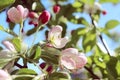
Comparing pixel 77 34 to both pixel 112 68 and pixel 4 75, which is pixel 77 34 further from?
pixel 4 75

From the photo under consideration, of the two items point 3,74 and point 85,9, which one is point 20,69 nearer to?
point 3,74

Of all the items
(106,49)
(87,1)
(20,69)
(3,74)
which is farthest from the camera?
(87,1)

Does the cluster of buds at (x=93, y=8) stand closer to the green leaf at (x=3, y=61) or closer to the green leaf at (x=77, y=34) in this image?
the green leaf at (x=77, y=34)

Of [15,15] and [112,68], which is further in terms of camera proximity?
[112,68]

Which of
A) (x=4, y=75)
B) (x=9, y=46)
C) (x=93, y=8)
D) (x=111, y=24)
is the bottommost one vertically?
(x=4, y=75)

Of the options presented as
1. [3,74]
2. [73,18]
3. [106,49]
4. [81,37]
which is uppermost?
[73,18]

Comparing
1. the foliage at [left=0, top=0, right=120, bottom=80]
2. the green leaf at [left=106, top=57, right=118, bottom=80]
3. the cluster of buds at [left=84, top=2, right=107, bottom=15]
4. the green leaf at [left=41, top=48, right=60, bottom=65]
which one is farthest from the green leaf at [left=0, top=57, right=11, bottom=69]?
the cluster of buds at [left=84, top=2, right=107, bottom=15]

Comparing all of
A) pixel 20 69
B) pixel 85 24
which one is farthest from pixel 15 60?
pixel 85 24

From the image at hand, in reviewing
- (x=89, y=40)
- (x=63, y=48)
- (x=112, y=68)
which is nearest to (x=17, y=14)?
(x=63, y=48)
